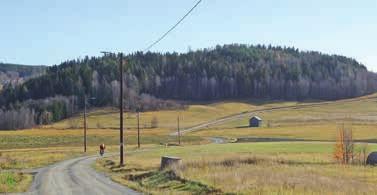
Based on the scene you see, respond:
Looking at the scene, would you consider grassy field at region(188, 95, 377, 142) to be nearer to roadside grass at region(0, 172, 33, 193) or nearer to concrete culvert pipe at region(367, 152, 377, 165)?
concrete culvert pipe at region(367, 152, 377, 165)

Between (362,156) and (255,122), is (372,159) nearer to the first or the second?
(362,156)

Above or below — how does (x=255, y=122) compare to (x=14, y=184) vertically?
above

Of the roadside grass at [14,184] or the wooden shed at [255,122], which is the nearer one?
the roadside grass at [14,184]

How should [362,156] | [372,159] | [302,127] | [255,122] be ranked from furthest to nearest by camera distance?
[255,122] < [302,127] < [362,156] < [372,159]

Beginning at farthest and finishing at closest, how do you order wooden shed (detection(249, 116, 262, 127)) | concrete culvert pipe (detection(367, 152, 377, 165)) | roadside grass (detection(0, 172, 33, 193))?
wooden shed (detection(249, 116, 262, 127)) < concrete culvert pipe (detection(367, 152, 377, 165)) < roadside grass (detection(0, 172, 33, 193))

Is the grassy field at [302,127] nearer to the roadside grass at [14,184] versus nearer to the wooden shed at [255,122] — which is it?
the wooden shed at [255,122]

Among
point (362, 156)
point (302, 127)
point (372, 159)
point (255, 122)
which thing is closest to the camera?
point (372, 159)

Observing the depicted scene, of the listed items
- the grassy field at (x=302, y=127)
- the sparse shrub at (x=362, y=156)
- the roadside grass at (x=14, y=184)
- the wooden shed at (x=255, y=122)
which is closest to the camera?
the roadside grass at (x=14, y=184)

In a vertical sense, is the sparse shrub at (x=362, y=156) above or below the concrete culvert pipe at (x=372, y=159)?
below

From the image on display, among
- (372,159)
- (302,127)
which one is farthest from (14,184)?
(302,127)

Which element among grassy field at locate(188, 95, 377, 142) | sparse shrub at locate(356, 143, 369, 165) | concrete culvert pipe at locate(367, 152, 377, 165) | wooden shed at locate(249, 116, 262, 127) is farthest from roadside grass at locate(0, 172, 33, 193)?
wooden shed at locate(249, 116, 262, 127)

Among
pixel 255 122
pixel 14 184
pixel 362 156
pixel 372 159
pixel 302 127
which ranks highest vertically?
pixel 255 122

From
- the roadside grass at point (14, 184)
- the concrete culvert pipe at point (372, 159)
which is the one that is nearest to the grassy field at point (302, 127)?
the concrete culvert pipe at point (372, 159)

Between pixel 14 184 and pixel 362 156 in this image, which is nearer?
pixel 14 184
